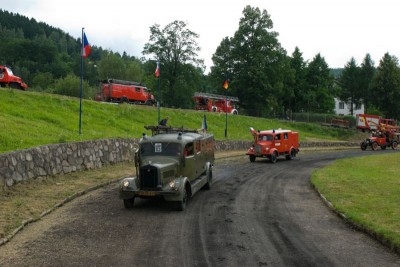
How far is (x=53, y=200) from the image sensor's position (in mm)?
14055

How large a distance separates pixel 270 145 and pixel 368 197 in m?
15.6

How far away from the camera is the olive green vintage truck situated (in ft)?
43.7

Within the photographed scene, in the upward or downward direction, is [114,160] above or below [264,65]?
below

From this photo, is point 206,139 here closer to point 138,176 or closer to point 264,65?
point 138,176

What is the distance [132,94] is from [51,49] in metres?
107

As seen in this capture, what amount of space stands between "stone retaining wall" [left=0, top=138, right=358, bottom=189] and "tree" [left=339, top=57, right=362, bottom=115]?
274 ft

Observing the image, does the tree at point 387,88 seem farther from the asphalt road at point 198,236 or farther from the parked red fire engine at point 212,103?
the asphalt road at point 198,236

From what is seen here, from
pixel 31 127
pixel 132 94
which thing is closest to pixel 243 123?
pixel 132 94

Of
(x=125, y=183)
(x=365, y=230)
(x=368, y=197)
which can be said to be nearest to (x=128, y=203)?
(x=125, y=183)

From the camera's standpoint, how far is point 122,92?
4709 cm

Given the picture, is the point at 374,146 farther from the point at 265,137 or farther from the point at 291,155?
the point at 265,137

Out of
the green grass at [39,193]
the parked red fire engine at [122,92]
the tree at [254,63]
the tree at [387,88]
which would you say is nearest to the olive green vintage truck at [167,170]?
the green grass at [39,193]

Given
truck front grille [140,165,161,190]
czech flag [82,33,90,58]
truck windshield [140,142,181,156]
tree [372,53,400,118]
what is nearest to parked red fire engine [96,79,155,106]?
czech flag [82,33,90,58]

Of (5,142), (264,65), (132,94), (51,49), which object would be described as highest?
(51,49)
